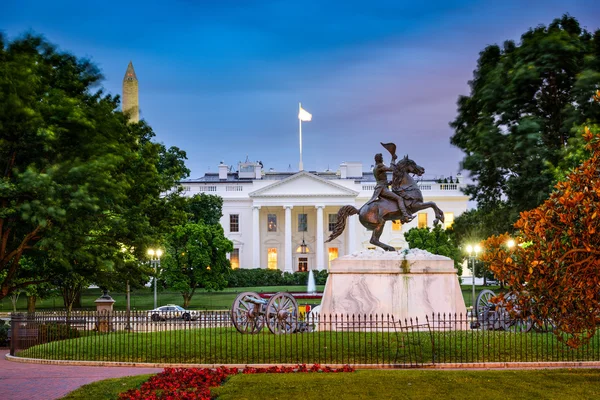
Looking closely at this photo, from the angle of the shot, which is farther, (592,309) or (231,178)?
(231,178)

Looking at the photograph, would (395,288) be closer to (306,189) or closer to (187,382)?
(187,382)

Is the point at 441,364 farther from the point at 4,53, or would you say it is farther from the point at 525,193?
the point at 525,193

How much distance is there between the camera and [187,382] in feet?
37.6

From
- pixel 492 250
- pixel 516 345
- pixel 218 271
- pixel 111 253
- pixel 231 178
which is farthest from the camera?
pixel 231 178

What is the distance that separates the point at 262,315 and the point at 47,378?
5.51m

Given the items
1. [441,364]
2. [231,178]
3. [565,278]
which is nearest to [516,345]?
[441,364]

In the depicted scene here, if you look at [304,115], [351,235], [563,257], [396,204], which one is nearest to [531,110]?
[396,204]

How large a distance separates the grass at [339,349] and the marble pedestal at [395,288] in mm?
841

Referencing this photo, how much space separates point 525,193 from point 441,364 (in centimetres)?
1720

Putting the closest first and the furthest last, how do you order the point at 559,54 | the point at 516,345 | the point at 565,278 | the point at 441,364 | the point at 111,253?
the point at 565,278, the point at 441,364, the point at 516,345, the point at 111,253, the point at 559,54

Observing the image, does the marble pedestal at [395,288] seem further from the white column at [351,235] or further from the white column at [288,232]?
the white column at [351,235]

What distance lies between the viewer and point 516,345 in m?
15.8

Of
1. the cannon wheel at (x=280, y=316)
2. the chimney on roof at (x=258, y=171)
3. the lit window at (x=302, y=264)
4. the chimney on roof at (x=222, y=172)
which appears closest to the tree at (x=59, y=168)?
the cannon wheel at (x=280, y=316)

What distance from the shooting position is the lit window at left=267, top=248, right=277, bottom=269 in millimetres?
77188
